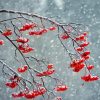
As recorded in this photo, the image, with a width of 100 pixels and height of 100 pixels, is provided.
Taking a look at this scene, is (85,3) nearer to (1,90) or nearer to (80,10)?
(80,10)

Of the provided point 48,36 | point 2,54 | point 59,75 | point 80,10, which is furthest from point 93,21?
point 2,54

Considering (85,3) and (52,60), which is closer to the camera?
(52,60)

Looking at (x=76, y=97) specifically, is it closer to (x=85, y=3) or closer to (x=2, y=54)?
(x=2, y=54)

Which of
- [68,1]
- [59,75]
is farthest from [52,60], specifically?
[68,1]

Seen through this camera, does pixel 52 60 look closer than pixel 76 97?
No

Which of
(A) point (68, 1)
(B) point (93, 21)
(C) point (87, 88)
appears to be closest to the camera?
(C) point (87, 88)

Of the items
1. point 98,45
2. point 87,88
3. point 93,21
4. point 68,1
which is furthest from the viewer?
point 68,1

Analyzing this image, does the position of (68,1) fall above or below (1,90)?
above

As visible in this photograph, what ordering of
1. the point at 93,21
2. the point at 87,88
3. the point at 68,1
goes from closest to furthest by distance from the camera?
the point at 87,88 < the point at 93,21 < the point at 68,1

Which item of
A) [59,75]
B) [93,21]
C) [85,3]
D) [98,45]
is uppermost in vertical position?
[85,3]
